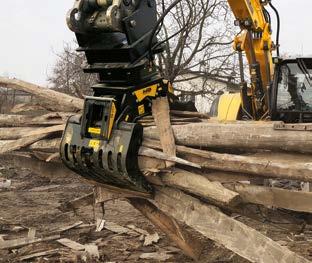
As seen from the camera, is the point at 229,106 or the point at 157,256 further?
the point at 229,106

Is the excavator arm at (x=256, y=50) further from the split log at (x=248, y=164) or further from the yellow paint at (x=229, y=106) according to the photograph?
the split log at (x=248, y=164)

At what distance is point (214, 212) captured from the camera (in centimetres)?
→ 383

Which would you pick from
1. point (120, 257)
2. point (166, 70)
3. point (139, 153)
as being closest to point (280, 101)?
point (120, 257)

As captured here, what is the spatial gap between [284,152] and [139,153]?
1101 millimetres

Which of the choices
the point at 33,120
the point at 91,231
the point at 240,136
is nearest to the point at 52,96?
the point at 33,120

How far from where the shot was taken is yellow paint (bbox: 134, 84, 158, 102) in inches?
160

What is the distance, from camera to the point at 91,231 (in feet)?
21.7

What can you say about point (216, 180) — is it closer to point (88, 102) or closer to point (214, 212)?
point (214, 212)

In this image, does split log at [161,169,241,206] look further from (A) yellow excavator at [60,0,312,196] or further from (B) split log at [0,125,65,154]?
(B) split log at [0,125,65,154]

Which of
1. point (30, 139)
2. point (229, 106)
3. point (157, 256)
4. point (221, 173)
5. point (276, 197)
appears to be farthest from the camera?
point (229, 106)

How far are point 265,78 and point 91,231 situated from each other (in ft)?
12.6

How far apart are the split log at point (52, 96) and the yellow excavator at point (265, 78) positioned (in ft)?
11.0

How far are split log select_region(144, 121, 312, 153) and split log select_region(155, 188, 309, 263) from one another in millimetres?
451

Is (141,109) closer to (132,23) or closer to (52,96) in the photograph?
(132,23)
